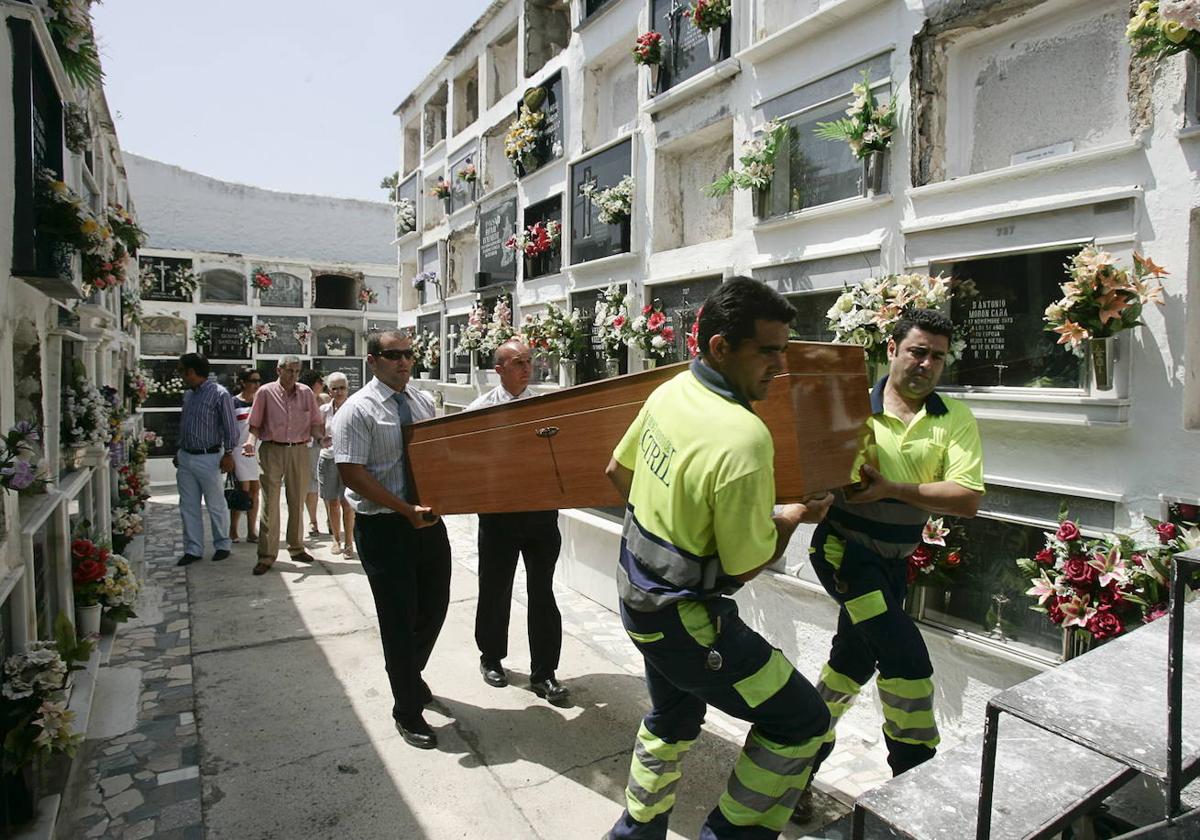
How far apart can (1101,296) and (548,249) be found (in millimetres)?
5523

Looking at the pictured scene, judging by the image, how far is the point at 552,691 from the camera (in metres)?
3.71

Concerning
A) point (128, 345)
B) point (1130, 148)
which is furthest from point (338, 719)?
point (128, 345)

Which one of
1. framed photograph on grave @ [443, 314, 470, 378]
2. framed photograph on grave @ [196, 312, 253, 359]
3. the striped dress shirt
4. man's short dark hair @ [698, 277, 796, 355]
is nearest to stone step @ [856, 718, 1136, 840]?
man's short dark hair @ [698, 277, 796, 355]

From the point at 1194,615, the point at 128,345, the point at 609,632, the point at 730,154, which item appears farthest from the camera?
the point at 128,345

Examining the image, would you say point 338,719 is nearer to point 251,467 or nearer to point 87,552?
point 87,552

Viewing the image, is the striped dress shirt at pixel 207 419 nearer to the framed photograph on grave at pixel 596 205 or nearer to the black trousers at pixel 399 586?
the framed photograph on grave at pixel 596 205

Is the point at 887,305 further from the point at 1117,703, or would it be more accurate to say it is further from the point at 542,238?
the point at 542,238

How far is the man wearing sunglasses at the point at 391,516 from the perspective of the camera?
3096mm

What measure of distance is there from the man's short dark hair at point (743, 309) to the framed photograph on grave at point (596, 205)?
14.4 feet

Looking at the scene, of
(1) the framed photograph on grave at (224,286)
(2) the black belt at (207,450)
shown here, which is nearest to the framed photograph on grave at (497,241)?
(2) the black belt at (207,450)

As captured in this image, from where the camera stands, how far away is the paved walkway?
8.89ft

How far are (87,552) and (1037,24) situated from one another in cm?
527

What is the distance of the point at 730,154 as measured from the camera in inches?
211

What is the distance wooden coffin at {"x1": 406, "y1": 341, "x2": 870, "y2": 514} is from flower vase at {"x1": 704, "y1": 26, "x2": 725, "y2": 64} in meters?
3.33
